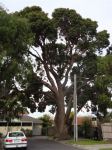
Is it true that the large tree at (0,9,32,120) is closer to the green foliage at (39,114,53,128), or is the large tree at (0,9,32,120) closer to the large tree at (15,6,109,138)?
the large tree at (15,6,109,138)

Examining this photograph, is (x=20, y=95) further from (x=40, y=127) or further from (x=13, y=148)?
(x=40, y=127)

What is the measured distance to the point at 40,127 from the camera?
90.2m

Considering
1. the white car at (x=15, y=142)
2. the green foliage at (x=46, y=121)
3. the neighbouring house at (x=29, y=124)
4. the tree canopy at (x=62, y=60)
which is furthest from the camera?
the green foliage at (x=46, y=121)

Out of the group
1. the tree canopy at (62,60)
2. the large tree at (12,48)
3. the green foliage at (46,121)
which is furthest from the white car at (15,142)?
the green foliage at (46,121)

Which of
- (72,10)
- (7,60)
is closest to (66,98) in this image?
(72,10)

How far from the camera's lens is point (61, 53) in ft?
192

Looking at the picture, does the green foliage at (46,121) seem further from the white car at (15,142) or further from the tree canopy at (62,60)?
the white car at (15,142)

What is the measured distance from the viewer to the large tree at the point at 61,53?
55.5 meters

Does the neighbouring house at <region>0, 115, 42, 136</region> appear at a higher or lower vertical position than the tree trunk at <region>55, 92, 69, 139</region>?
higher

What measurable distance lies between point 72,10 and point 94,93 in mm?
11956

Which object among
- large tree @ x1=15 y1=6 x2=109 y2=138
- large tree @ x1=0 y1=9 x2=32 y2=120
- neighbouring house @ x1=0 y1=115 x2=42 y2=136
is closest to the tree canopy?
large tree @ x1=15 y1=6 x2=109 y2=138

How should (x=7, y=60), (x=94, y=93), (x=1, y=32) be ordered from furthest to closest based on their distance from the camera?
1. (x=94, y=93)
2. (x=7, y=60)
3. (x=1, y=32)

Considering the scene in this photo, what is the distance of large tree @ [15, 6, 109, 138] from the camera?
55.5 meters

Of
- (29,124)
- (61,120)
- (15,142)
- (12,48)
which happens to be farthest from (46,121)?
(15,142)
